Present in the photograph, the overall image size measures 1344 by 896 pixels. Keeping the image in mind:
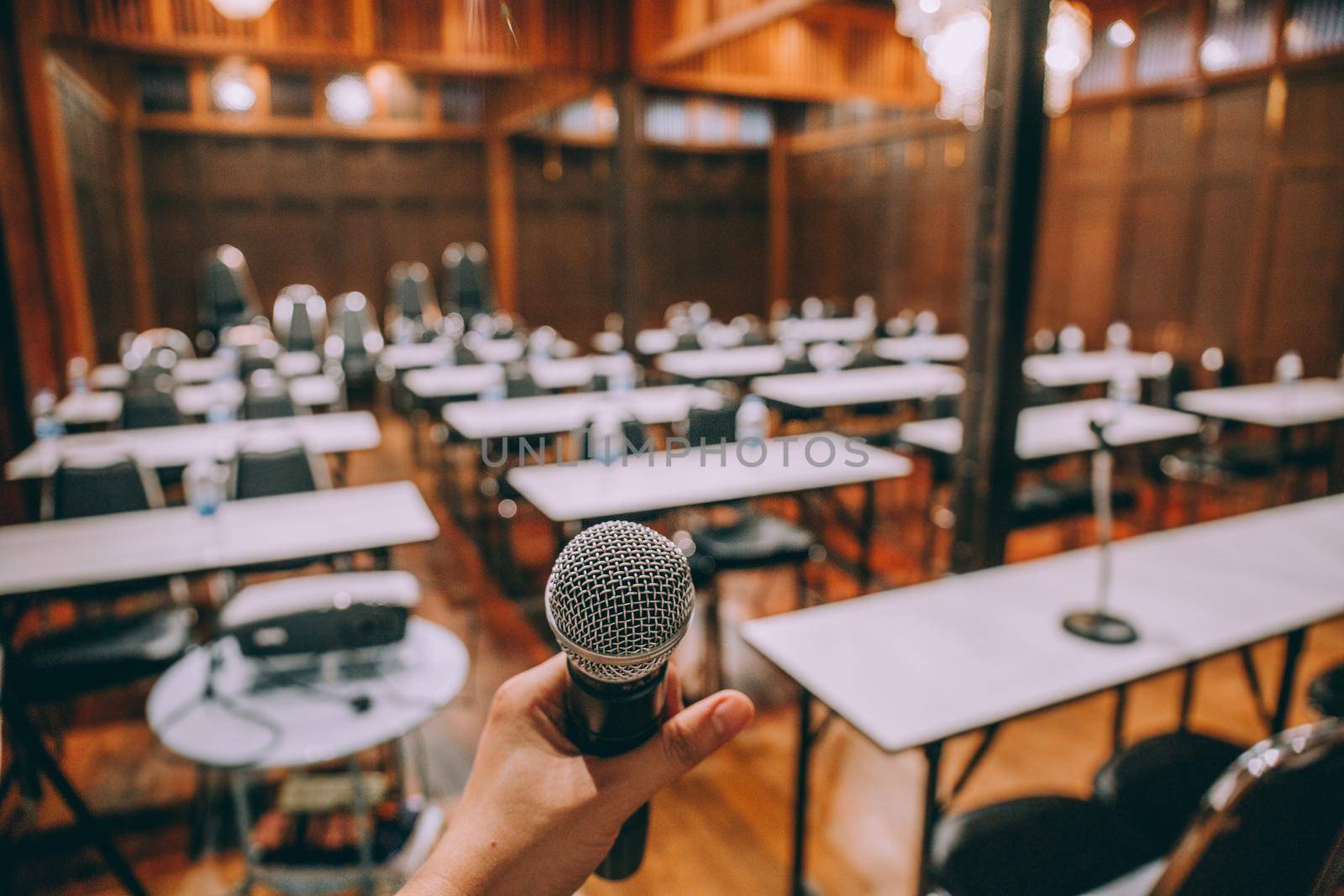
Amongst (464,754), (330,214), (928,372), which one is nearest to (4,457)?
(464,754)

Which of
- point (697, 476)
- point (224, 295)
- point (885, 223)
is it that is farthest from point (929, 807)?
point (224, 295)

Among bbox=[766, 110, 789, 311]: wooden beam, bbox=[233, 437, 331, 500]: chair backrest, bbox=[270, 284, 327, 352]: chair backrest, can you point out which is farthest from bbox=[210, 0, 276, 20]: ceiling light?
bbox=[766, 110, 789, 311]: wooden beam

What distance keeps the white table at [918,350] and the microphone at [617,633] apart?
687 centimetres

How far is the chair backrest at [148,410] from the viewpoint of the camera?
4.87 meters

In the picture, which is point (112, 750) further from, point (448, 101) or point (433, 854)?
point (448, 101)

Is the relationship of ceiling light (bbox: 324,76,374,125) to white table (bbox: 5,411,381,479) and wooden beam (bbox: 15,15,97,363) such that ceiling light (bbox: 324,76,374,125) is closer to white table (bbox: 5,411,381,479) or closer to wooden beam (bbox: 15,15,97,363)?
wooden beam (bbox: 15,15,97,363)

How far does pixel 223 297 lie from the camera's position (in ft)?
32.3

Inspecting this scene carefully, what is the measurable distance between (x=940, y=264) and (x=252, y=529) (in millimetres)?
8890

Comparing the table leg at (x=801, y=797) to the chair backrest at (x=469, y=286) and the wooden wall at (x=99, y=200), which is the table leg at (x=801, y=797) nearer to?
the wooden wall at (x=99, y=200)

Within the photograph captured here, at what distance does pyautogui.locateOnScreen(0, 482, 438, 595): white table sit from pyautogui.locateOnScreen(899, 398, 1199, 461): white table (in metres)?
2.64

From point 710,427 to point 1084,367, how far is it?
14.0 ft

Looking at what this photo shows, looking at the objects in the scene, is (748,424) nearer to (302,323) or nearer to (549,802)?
(549,802)

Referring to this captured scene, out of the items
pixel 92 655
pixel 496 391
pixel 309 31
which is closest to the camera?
pixel 92 655

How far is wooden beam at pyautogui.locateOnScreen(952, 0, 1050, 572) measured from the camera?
10.3 feet
